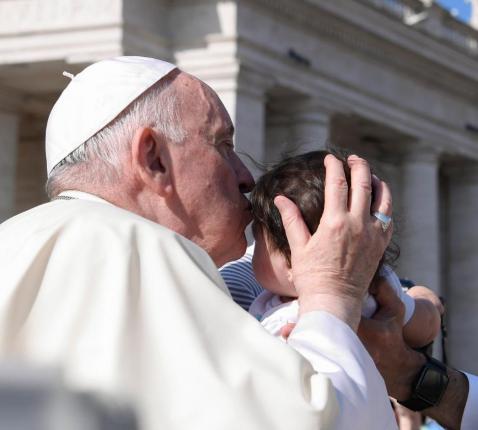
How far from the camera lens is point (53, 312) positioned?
330 cm

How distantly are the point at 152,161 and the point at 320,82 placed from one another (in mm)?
24359

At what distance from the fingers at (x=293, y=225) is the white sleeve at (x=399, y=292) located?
0.80 m

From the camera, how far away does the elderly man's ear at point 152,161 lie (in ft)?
14.2

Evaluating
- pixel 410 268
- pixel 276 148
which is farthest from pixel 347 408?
pixel 410 268

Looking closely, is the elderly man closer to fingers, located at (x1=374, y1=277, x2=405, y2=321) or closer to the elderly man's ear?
the elderly man's ear

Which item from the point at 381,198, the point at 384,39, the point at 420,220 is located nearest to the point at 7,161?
the point at 384,39

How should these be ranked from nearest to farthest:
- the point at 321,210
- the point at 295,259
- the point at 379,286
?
the point at 295,259 < the point at 321,210 < the point at 379,286

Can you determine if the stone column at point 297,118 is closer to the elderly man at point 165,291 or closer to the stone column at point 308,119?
the stone column at point 308,119

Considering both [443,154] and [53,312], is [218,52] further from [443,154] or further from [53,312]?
[53,312]

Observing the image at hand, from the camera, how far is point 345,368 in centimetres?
359

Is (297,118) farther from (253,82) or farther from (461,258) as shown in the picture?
(461,258)

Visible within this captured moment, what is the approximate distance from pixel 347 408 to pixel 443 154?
3151 centimetres

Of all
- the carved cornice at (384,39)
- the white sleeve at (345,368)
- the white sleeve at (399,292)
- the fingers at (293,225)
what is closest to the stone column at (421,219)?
the carved cornice at (384,39)

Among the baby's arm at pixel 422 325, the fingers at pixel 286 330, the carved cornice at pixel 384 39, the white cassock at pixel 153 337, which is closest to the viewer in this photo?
the white cassock at pixel 153 337
